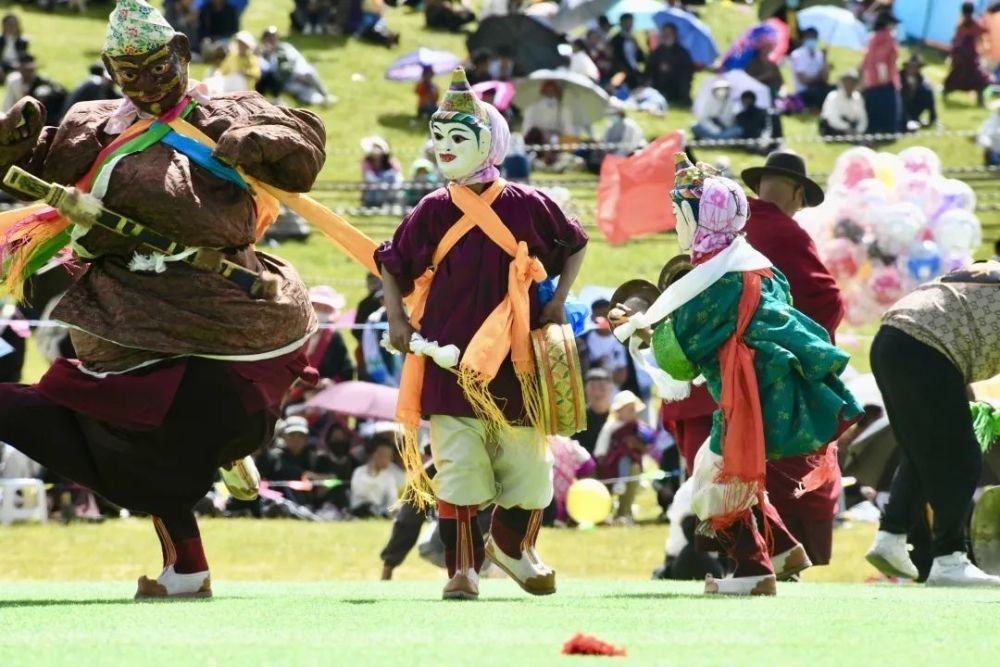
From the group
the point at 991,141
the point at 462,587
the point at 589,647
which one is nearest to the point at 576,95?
the point at 991,141

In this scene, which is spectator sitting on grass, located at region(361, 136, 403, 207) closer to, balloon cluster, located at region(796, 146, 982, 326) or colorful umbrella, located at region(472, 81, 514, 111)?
colorful umbrella, located at region(472, 81, 514, 111)

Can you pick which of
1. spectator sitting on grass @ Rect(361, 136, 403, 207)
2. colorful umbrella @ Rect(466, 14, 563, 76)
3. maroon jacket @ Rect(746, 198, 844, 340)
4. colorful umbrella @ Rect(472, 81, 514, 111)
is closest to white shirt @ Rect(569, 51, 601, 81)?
colorful umbrella @ Rect(466, 14, 563, 76)

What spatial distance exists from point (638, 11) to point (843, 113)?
5440mm

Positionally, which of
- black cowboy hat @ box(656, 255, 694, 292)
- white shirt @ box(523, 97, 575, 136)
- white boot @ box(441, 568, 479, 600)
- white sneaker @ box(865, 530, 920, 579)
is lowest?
white shirt @ box(523, 97, 575, 136)

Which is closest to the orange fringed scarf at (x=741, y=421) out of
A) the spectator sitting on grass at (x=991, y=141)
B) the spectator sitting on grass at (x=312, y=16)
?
the spectator sitting on grass at (x=991, y=141)

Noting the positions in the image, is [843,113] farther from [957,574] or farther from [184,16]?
[957,574]

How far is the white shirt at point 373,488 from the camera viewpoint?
14211mm

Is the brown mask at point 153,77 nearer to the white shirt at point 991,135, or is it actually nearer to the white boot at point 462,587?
the white boot at point 462,587

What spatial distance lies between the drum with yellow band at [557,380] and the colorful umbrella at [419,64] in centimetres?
2039

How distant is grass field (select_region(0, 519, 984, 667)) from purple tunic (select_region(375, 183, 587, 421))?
0.78m

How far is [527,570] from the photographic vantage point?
294 inches

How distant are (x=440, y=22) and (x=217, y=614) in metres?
27.9

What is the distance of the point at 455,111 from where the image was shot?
24.4 feet

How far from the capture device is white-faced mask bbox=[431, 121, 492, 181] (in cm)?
739
